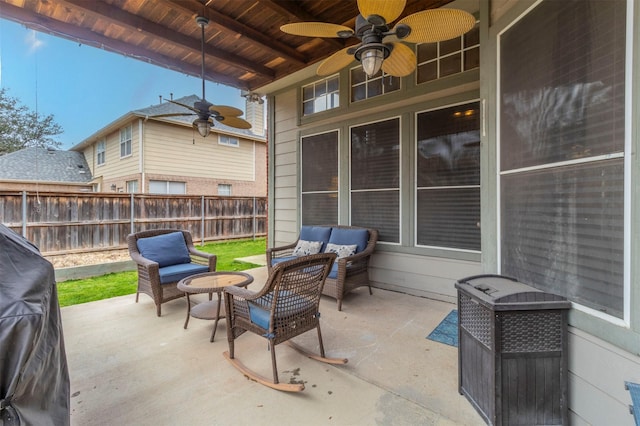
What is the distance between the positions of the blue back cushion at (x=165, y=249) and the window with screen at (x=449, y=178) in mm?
3521

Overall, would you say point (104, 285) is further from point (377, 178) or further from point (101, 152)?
point (101, 152)

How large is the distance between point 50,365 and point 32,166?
46.5ft

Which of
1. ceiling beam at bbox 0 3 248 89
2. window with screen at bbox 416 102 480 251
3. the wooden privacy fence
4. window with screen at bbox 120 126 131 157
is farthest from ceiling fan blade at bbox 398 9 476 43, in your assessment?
window with screen at bbox 120 126 131 157

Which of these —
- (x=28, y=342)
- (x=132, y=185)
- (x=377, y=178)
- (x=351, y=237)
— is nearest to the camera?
(x=28, y=342)

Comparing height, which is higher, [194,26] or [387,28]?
[194,26]

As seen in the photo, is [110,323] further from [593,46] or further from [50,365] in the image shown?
[593,46]

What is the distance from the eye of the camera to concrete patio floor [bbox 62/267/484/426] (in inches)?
77.3

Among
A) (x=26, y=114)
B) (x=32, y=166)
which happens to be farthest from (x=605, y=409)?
(x=32, y=166)

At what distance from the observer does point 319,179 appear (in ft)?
18.6

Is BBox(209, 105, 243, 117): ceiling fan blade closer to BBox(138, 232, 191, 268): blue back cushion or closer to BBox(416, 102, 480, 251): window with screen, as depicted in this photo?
BBox(138, 232, 191, 268): blue back cushion

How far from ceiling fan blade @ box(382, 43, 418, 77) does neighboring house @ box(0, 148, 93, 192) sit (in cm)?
1137

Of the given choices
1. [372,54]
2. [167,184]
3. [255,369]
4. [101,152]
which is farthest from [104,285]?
[101,152]

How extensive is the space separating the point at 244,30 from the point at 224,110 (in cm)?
127

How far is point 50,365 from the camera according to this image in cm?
137
